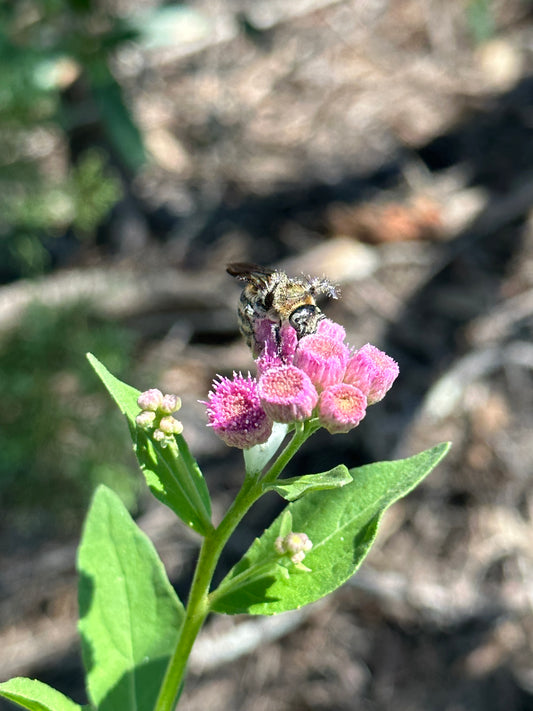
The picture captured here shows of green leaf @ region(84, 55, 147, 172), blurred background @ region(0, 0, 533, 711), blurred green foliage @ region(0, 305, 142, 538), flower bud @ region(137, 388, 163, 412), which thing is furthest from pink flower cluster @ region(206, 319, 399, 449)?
green leaf @ region(84, 55, 147, 172)

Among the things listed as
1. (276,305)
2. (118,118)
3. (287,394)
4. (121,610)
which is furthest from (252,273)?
(118,118)

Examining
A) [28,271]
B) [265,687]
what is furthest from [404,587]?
[28,271]

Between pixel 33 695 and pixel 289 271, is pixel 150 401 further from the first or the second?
pixel 289 271

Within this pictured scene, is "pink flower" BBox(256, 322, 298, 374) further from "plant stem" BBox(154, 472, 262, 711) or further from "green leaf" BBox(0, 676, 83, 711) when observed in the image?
"green leaf" BBox(0, 676, 83, 711)

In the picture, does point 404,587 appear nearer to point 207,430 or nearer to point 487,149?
point 207,430

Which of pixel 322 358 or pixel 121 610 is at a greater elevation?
pixel 322 358

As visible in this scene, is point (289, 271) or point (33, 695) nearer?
point (33, 695)

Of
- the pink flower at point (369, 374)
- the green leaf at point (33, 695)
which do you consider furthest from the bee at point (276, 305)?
the green leaf at point (33, 695)
